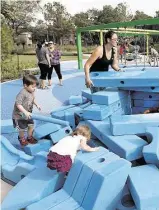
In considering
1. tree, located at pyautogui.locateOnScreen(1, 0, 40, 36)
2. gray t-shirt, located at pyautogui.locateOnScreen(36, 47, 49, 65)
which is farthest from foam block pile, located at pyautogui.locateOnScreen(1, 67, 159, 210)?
tree, located at pyautogui.locateOnScreen(1, 0, 40, 36)

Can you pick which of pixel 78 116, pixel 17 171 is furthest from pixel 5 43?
pixel 17 171

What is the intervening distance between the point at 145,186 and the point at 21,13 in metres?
38.8

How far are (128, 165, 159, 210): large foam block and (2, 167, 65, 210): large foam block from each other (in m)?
0.72

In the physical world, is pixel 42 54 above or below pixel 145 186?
above

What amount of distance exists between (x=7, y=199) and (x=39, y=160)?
0.73m

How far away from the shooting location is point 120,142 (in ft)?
10.8

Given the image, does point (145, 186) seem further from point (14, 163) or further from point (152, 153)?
point (14, 163)

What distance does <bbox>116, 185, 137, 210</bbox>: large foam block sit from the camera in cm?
264

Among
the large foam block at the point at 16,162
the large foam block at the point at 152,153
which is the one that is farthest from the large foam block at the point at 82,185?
the large foam block at the point at 16,162

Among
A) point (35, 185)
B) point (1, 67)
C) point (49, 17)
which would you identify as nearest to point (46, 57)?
point (1, 67)

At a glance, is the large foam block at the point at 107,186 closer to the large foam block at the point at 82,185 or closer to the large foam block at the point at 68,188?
the large foam block at the point at 82,185

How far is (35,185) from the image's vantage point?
2.98 meters

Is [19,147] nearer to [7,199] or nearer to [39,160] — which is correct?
[39,160]

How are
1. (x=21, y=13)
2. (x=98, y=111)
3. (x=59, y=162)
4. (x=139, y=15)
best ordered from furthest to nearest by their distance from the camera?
(x=139, y=15), (x=21, y=13), (x=98, y=111), (x=59, y=162)
